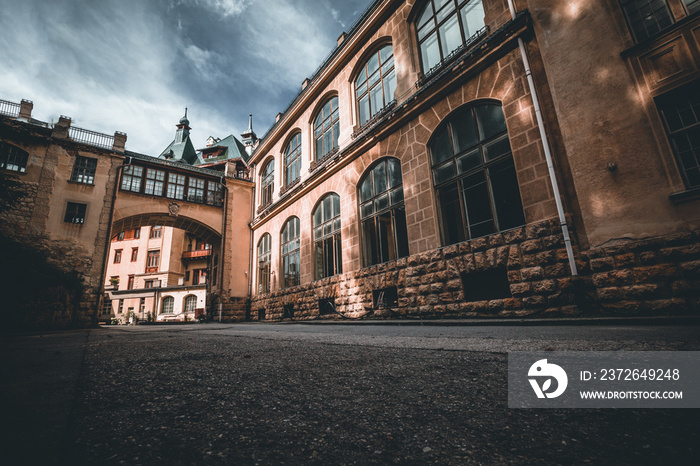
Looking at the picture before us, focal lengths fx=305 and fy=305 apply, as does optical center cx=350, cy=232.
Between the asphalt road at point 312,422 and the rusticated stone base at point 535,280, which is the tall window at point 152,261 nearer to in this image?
the rusticated stone base at point 535,280

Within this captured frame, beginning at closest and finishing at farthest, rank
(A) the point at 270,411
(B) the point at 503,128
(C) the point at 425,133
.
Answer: (A) the point at 270,411
(B) the point at 503,128
(C) the point at 425,133

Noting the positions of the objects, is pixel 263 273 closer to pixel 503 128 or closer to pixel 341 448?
pixel 503 128

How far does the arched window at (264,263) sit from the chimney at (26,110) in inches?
567

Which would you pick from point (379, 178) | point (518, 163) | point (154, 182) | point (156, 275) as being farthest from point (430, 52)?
point (156, 275)

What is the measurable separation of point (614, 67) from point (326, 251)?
10234mm

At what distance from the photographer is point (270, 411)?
1.04 meters

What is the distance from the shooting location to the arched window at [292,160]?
55.7 feet

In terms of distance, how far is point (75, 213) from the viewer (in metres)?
15.9

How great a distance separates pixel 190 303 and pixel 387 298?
31238 mm

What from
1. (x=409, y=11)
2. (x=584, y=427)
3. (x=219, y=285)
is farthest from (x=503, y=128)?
(x=219, y=285)

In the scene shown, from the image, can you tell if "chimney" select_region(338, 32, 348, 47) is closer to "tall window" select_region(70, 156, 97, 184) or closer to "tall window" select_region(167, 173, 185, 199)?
"tall window" select_region(167, 173, 185, 199)

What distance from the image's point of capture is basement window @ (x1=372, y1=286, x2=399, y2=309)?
9.08 meters

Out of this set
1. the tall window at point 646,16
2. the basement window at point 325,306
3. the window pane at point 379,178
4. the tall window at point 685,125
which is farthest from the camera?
the basement window at point 325,306

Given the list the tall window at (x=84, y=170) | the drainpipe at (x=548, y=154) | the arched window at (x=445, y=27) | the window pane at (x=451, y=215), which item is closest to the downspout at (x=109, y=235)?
the tall window at (x=84, y=170)
